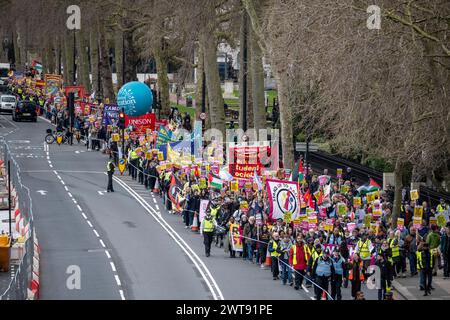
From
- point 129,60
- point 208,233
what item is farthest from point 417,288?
point 129,60

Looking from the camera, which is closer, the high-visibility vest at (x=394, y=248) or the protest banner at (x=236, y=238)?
the high-visibility vest at (x=394, y=248)

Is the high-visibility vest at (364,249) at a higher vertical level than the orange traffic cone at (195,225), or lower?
higher

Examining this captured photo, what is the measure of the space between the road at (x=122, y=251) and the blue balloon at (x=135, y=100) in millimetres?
3422

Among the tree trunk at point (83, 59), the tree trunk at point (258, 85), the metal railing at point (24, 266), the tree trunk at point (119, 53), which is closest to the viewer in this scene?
the metal railing at point (24, 266)

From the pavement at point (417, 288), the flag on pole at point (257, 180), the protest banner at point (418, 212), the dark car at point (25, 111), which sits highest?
the dark car at point (25, 111)

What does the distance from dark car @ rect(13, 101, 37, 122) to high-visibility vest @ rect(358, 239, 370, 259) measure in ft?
173

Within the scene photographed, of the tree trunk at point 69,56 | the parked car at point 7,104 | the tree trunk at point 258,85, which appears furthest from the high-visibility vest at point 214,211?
the tree trunk at point 69,56

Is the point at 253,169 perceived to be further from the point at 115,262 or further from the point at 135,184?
the point at 135,184

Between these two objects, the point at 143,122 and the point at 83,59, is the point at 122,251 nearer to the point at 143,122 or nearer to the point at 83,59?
the point at 143,122

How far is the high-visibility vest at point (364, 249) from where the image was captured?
1132 inches

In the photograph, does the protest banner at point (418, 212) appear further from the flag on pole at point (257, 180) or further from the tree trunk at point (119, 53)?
the tree trunk at point (119, 53)

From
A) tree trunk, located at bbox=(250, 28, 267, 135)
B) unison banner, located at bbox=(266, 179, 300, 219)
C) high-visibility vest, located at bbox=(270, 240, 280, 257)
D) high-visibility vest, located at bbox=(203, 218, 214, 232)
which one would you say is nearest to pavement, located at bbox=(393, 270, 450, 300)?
high-visibility vest, located at bbox=(270, 240, 280, 257)

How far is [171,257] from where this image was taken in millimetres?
33062
